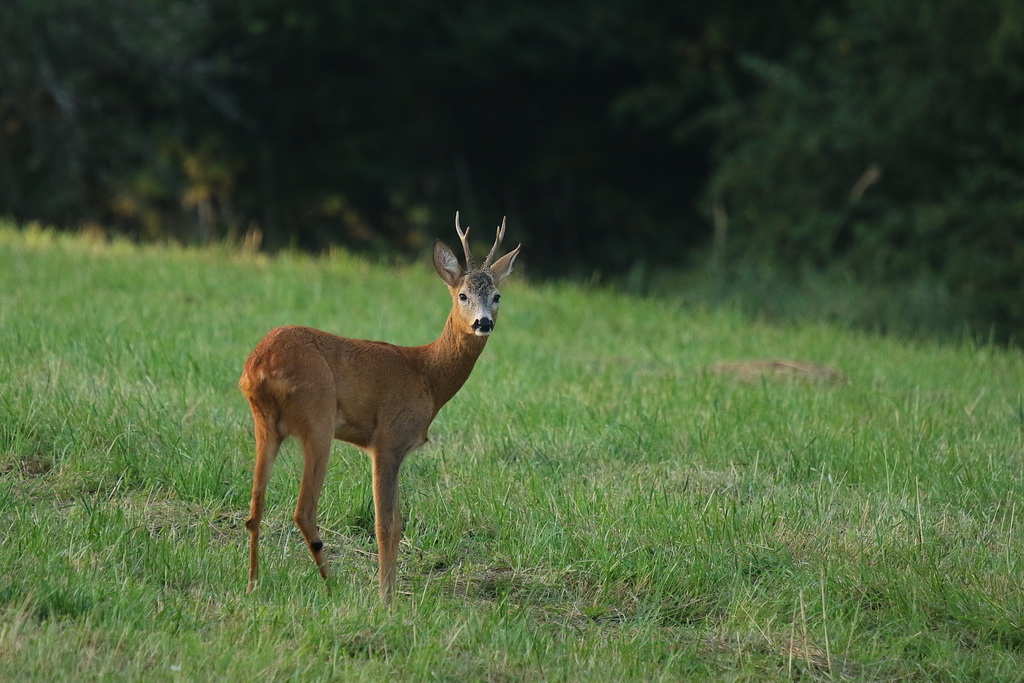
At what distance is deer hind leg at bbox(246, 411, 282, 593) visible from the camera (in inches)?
167

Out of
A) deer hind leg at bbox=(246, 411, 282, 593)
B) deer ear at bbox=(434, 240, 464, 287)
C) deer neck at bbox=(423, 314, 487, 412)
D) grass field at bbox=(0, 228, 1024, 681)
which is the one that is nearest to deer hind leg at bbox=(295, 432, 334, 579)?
deer hind leg at bbox=(246, 411, 282, 593)

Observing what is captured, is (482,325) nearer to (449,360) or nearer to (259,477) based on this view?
(449,360)

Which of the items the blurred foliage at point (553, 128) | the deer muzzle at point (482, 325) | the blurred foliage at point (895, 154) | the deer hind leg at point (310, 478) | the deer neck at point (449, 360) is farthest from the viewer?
the blurred foliage at point (553, 128)

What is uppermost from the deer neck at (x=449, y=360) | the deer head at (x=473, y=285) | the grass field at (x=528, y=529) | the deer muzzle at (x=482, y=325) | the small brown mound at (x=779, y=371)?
the deer head at (x=473, y=285)

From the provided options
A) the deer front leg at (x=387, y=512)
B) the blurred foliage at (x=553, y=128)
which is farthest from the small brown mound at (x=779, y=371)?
the blurred foliage at (x=553, y=128)

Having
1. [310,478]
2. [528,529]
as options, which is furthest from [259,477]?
[528,529]

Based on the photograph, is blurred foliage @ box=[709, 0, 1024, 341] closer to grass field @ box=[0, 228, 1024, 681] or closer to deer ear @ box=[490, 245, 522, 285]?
grass field @ box=[0, 228, 1024, 681]

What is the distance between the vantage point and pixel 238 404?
21.1ft

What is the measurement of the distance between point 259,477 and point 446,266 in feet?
4.12

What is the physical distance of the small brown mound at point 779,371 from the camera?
805 cm

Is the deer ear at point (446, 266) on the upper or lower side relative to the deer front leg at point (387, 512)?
upper

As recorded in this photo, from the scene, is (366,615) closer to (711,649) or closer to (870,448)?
(711,649)

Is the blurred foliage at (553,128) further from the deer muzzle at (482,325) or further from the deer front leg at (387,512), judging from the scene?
the deer front leg at (387,512)

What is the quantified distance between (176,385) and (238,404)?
42 cm
